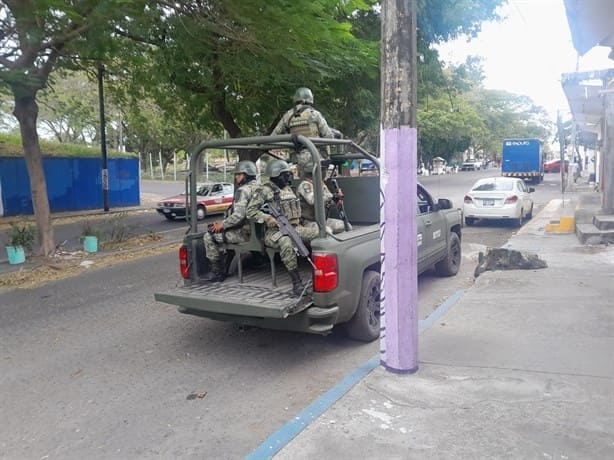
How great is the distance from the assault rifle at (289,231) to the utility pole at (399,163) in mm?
1079

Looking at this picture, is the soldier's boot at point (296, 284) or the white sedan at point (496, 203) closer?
the soldier's boot at point (296, 284)

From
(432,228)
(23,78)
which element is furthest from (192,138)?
(432,228)

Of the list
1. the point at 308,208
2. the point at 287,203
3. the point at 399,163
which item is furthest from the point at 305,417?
the point at 308,208

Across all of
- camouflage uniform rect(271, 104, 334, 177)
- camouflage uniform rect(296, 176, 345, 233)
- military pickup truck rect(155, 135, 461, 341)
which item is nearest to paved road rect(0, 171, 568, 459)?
military pickup truck rect(155, 135, 461, 341)

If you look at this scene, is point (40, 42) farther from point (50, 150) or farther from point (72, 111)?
point (72, 111)

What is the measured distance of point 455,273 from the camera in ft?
→ 27.2

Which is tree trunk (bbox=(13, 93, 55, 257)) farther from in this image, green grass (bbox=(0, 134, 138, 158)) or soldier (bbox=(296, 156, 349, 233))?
green grass (bbox=(0, 134, 138, 158))

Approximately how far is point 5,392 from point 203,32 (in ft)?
21.8

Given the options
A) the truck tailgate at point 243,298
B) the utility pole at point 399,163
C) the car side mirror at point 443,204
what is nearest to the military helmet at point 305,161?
the truck tailgate at point 243,298

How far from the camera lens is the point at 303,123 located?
6.32 meters

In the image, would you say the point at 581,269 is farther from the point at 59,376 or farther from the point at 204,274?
the point at 59,376

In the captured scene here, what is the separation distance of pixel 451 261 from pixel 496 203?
690 centimetres

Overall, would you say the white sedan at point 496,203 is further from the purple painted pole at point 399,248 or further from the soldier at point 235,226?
the purple painted pole at point 399,248

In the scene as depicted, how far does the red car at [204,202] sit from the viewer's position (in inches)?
744
